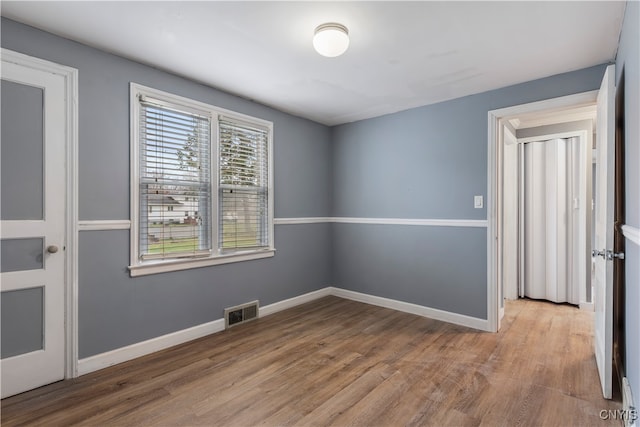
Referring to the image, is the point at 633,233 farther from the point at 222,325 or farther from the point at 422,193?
the point at 222,325

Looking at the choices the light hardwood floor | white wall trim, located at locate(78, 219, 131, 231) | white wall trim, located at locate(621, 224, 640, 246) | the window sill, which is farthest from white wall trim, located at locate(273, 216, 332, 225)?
white wall trim, located at locate(621, 224, 640, 246)

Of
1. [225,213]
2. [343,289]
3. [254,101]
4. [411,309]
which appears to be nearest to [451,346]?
[411,309]

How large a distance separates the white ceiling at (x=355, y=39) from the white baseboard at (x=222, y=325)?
231 cm

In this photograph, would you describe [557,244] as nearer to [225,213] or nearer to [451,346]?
[451,346]

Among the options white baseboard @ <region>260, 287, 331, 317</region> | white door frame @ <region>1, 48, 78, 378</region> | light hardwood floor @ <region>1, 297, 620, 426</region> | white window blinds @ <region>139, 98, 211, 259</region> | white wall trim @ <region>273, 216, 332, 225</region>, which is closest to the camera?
light hardwood floor @ <region>1, 297, 620, 426</region>

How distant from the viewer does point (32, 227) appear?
2.11 metres

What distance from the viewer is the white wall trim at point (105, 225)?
7.56ft

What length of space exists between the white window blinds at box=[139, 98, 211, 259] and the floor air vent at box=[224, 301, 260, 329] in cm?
68

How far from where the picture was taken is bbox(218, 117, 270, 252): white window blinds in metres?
3.25

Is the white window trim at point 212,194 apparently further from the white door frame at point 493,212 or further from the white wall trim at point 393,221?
the white door frame at point 493,212

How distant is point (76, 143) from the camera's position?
2.28 metres

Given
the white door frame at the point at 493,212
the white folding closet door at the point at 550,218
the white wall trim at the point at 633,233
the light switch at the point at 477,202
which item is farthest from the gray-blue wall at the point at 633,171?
the white folding closet door at the point at 550,218

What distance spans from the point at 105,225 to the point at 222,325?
143cm

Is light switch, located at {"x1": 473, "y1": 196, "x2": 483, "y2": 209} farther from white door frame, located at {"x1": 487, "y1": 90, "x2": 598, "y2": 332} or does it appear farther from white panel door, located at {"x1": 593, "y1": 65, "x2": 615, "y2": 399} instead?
white panel door, located at {"x1": 593, "y1": 65, "x2": 615, "y2": 399}
